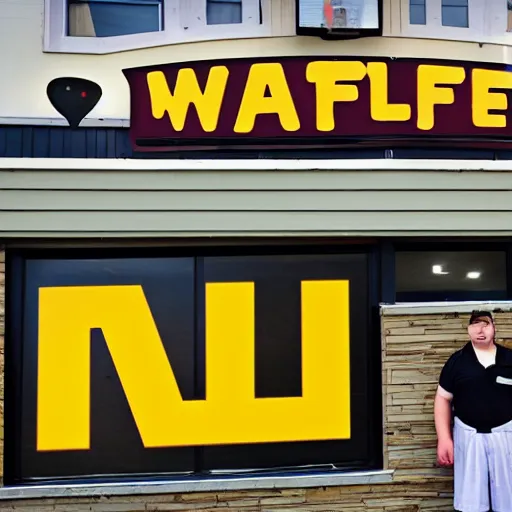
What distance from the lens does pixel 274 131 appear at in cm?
429

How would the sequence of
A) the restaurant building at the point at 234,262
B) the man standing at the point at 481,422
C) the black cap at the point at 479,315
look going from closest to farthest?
the man standing at the point at 481,422, the black cap at the point at 479,315, the restaurant building at the point at 234,262

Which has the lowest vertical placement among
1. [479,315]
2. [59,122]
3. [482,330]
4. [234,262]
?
[482,330]

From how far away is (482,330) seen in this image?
394 cm

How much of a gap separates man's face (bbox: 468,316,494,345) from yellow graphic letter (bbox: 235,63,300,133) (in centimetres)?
192

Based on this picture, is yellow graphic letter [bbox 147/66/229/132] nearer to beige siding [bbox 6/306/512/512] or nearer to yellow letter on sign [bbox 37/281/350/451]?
yellow letter on sign [bbox 37/281/350/451]

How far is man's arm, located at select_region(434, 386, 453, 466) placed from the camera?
4.05 meters

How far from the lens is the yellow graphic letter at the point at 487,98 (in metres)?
4.38

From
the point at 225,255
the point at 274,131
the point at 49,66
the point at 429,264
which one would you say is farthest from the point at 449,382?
the point at 49,66

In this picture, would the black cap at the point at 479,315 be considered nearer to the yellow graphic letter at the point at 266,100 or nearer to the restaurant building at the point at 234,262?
the restaurant building at the point at 234,262

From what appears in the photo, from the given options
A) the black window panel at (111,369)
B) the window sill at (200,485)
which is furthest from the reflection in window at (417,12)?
the window sill at (200,485)

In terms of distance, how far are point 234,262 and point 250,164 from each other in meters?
0.76

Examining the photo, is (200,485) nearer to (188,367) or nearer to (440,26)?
(188,367)

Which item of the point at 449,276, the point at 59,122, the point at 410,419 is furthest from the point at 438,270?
the point at 59,122

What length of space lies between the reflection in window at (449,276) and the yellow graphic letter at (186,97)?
1.82m
